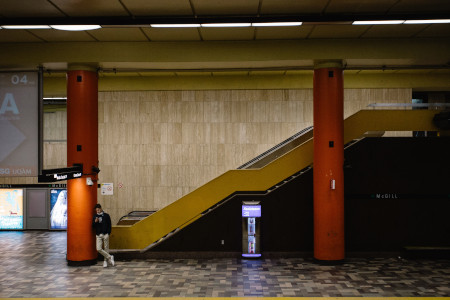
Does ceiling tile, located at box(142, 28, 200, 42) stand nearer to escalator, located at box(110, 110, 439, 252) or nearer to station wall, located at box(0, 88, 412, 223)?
escalator, located at box(110, 110, 439, 252)

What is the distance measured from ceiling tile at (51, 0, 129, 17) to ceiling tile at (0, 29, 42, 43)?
1.96 metres

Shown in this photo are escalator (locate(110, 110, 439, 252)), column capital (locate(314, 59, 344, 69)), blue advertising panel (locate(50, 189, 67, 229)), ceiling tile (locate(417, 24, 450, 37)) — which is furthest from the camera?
blue advertising panel (locate(50, 189, 67, 229))

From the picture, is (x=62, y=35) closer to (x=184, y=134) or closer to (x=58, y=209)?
(x=184, y=134)

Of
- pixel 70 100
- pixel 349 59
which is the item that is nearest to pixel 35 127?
pixel 70 100

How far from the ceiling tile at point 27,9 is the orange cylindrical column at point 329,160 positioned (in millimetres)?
6382

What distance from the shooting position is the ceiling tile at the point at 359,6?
733 cm

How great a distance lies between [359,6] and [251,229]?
20.1ft

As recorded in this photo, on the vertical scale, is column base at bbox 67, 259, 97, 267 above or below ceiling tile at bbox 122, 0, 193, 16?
below

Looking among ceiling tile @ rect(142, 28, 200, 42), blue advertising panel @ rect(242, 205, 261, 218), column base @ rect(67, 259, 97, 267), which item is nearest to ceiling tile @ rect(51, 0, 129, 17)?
ceiling tile @ rect(142, 28, 200, 42)

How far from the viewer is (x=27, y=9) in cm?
756

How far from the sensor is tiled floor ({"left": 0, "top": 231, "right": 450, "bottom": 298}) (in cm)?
797

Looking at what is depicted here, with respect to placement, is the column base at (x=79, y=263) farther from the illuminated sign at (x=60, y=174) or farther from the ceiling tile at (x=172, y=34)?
the ceiling tile at (x=172, y=34)

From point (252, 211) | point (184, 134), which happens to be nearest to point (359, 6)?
point (252, 211)

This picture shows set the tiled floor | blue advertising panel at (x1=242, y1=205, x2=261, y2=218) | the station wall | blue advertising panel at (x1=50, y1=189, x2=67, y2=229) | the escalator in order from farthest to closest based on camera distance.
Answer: blue advertising panel at (x1=50, y1=189, x2=67, y2=229)
the station wall
the escalator
blue advertising panel at (x1=242, y1=205, x2=261, y2=218)
the tiled floor
